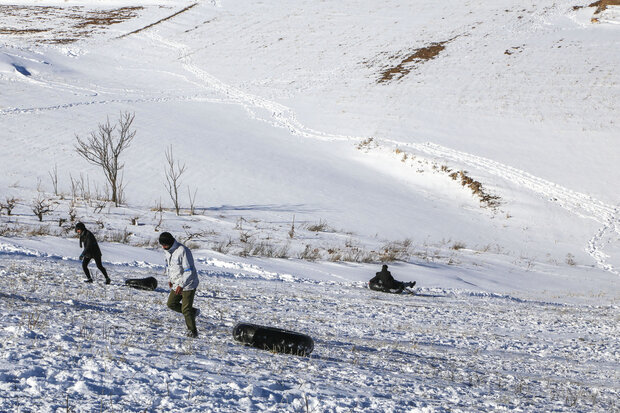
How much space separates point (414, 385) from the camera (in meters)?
7.54

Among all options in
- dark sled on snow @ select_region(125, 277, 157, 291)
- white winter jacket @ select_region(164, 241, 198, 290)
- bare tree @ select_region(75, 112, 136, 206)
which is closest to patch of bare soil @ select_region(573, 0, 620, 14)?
bare tree @ select_region(75, 112, 136, 206)

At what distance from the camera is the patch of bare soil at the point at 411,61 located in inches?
2131

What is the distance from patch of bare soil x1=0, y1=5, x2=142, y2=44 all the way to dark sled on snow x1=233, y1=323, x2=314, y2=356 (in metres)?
69.6

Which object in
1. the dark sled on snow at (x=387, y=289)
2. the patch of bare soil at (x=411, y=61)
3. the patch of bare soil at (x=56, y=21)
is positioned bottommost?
the dark sled on snow at (x=387, y=289)

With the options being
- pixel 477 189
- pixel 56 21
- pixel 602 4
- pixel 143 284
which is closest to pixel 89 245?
pixel 143 284

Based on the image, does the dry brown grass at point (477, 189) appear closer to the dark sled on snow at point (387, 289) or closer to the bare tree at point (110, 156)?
the dark sled on snow at point (387, 289)

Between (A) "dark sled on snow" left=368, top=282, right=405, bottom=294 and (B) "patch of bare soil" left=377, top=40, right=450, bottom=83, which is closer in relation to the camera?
(A) "dark sled on snow" left=368, top=282, right=405, bottom=294

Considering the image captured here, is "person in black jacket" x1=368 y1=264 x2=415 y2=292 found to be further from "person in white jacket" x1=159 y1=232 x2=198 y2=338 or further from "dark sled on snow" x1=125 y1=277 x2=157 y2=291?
"person in white jacket" x1=159 y1=232 x2=198 y2=338

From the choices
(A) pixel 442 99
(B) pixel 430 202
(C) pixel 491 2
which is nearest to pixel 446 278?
(B) pixel 430 202

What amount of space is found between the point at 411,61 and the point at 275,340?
171 ft

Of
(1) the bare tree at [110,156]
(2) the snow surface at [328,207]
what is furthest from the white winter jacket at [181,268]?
(1) the bare tree at [110,156]

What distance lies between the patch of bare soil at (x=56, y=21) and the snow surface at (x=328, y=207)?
2.73 ft

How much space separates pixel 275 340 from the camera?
8586mm

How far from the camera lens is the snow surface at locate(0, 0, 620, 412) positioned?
24.4 feet
